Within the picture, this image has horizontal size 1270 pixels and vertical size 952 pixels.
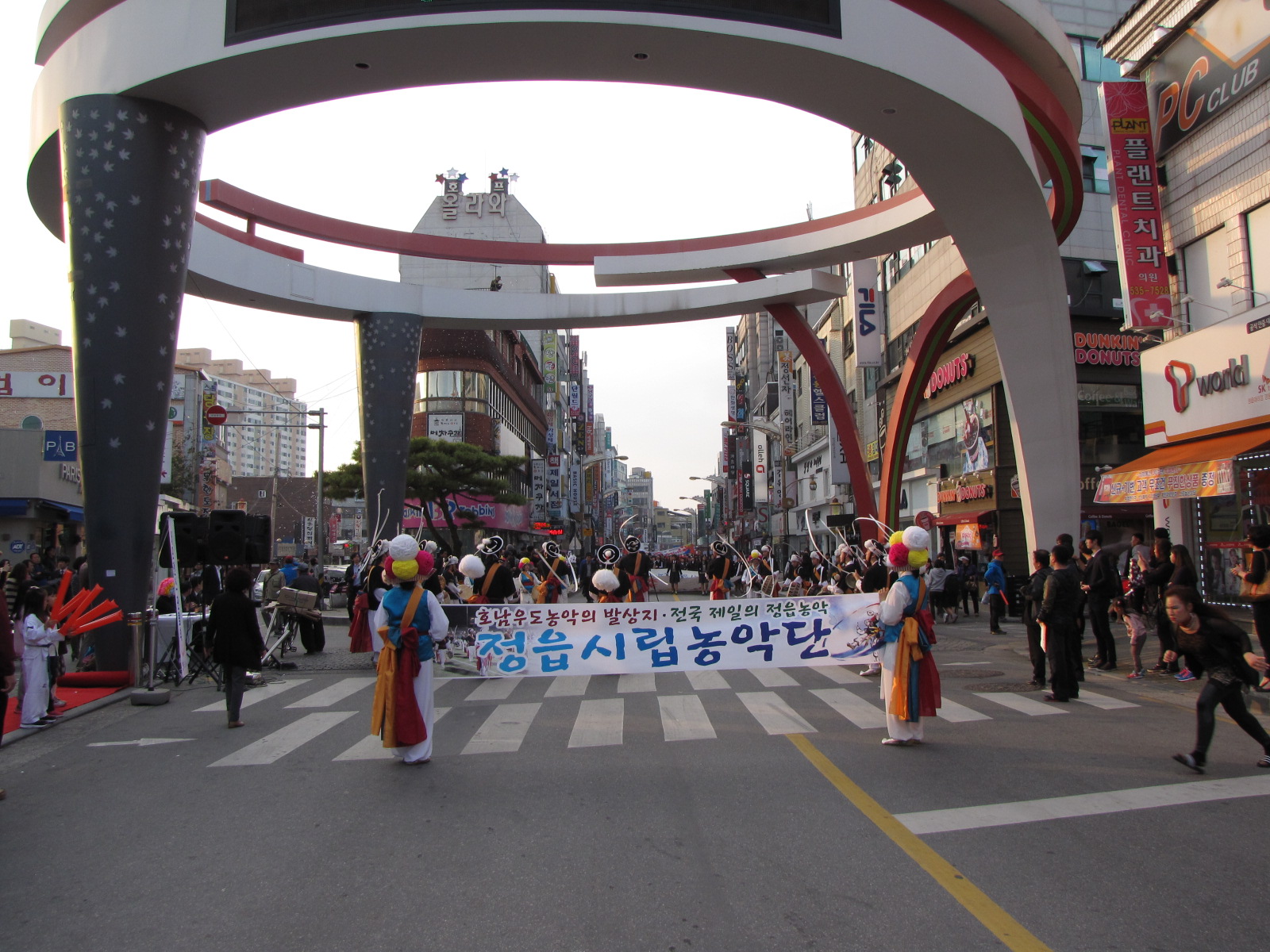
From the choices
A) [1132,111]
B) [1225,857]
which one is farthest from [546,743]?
[1132,111]

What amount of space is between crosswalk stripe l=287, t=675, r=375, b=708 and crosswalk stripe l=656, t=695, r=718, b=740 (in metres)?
3.97

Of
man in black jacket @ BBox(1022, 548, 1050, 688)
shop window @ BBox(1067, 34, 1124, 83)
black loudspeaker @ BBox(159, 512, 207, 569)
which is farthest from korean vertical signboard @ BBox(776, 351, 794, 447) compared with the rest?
black loudspeaker @ BBox(159, 512, 207, 569)

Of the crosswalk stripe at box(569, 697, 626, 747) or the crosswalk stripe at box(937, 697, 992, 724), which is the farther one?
the crosswalk stripe at box(937, 697, 992, 724)

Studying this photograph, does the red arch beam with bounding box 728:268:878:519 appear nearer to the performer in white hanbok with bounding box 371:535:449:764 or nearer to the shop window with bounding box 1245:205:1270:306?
the shop window with bounding box 1245:205:1270:306

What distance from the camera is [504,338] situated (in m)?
55.3

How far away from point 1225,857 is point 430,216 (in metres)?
59.1

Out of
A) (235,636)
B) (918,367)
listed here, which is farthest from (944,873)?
(918,367)

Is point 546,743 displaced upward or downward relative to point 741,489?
downward

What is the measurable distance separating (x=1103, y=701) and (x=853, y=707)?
2.63 meters

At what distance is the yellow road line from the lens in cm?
377

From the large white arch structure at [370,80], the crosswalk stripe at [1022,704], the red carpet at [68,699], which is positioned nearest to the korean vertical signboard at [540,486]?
the large white arch structure at [370,80]

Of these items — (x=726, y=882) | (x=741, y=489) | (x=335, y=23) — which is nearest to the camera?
(x=726, y=882)

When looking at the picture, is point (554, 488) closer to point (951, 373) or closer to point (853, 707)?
point (951, 373)

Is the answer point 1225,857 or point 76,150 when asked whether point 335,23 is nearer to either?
point 76,150
